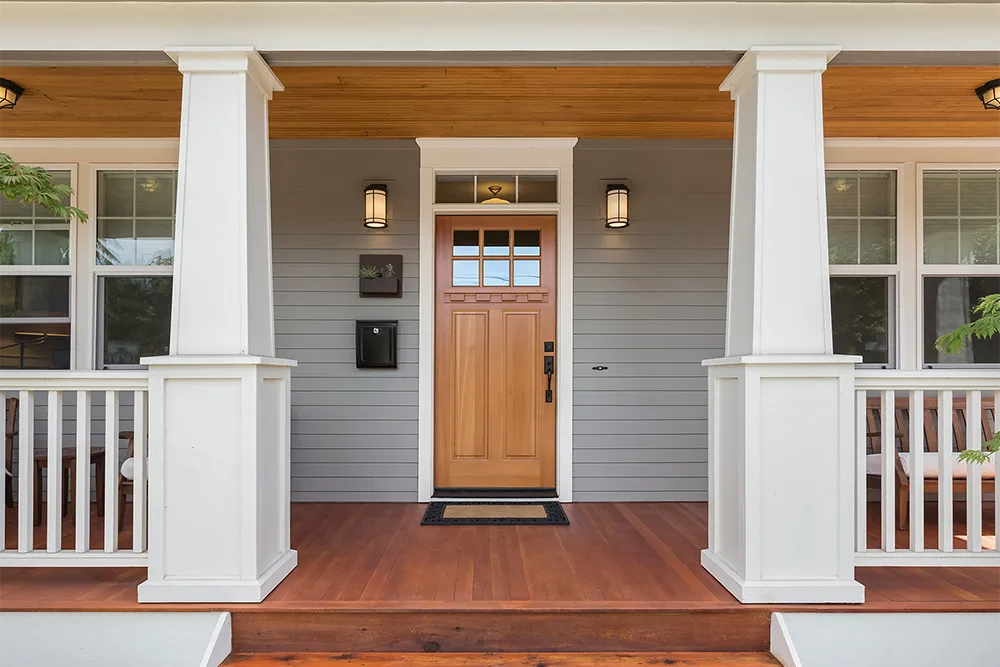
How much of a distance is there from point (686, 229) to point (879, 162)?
1.39m

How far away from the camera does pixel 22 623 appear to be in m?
2.40

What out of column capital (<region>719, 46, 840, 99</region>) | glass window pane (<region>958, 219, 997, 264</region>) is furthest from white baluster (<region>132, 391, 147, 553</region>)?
glass window pane (<region>958, 219, 997, 264</region>)

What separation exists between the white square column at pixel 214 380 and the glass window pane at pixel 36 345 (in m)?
2.40

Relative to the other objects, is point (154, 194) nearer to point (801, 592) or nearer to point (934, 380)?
point (801, 592)

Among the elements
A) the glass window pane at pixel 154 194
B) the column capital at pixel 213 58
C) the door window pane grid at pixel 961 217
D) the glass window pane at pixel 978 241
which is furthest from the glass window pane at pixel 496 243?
the glass window pane at pixel 978 241

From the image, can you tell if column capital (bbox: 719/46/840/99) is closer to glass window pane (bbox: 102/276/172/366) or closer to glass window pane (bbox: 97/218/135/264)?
glass window pane (bbox: 102/276/172/366)

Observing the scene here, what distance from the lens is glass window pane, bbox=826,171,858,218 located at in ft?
14.2

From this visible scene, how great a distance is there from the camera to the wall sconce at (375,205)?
420 centimetres

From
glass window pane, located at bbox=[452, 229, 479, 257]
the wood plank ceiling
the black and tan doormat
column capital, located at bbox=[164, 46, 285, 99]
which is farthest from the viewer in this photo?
glass window pane, located at bbox=[452, 229, 479, 257]

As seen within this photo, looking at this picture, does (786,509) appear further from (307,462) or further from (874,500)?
(307,462)

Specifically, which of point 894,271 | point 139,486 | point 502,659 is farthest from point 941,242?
point 139,486

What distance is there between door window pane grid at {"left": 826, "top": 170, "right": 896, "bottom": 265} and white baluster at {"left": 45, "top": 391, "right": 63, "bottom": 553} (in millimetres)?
4572

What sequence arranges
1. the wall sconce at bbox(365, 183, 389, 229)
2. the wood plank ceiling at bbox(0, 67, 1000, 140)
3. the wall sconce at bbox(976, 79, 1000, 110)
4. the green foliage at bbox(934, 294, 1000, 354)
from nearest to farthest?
the green foliage at bbox(934, 294, 1000, 354) < the wood plank ceiling at bbox(0, 67, 1000, 140) < the wall sconce at bbox(976, 79, 1000, 110) < the wall sconce at bbox(365, 183, 389, 229)

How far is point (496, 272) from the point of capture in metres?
4.40
